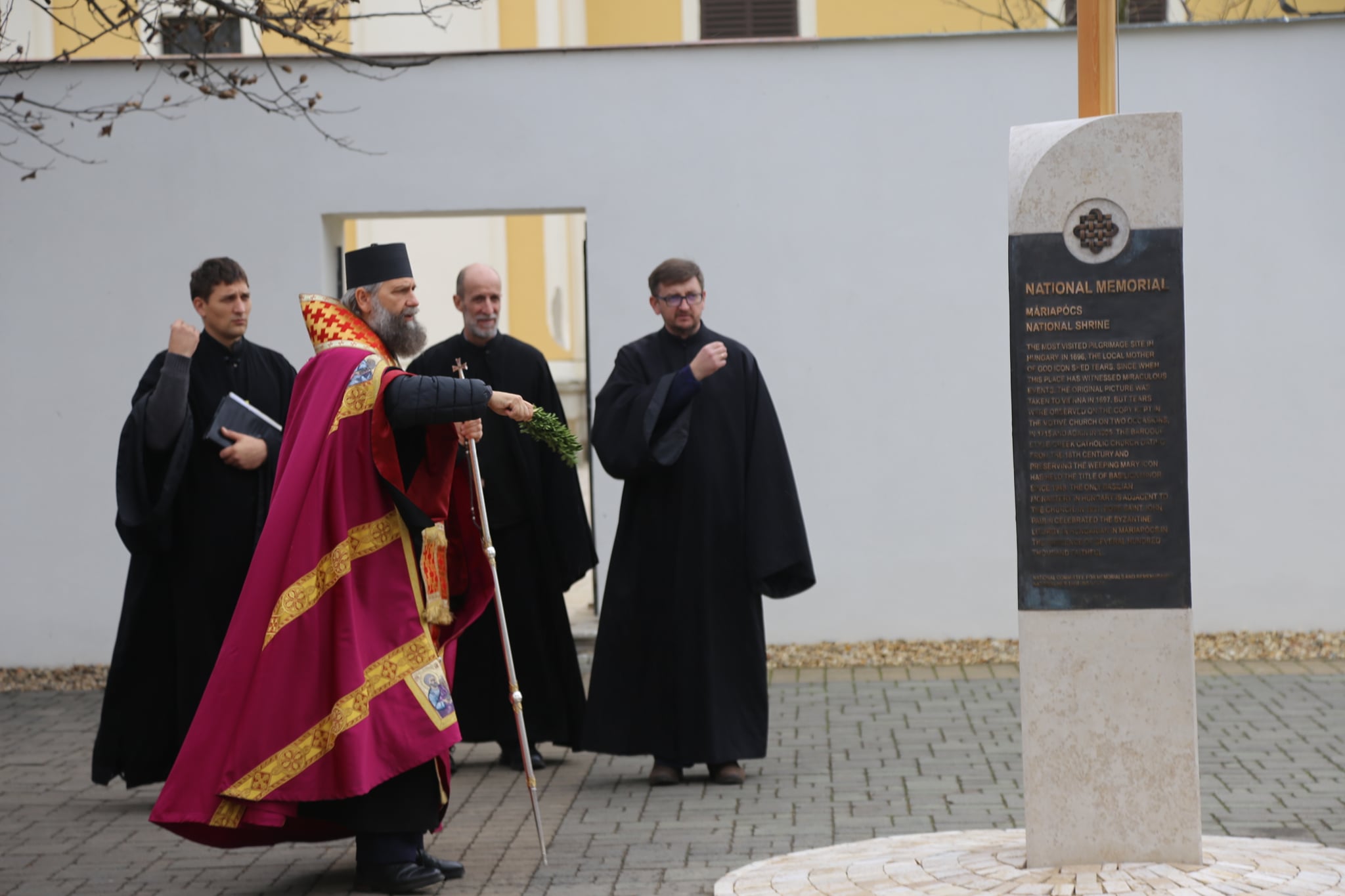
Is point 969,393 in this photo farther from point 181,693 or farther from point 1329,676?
point 181,693

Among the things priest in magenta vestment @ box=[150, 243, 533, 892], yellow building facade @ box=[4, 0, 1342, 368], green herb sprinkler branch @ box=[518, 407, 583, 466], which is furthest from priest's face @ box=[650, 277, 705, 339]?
yellow building facade @ box=[4, 0, 1342, 368]

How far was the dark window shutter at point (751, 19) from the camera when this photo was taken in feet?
53.4

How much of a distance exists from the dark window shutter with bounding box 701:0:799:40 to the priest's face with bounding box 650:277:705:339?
9637 mm

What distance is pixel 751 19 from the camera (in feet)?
53.5

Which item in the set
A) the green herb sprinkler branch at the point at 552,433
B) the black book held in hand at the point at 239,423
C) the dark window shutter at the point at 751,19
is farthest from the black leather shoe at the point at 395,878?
the dark window shutter at the point at 751,19

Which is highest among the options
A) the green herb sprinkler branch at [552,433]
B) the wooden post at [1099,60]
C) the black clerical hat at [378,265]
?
the wooden post at [1099,60]

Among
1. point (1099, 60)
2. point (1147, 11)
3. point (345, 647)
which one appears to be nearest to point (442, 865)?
point (345, 647)

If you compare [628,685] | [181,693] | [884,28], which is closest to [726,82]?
[628,685]

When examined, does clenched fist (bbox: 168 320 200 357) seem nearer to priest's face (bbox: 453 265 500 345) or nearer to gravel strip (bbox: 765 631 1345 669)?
priest's face (bbox: 453 265 500 345)

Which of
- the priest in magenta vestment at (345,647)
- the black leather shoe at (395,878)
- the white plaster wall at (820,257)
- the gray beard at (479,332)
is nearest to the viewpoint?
the priest in magenta vestment at (345,647)

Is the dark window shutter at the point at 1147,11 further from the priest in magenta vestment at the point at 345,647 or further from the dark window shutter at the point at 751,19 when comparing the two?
the priest in magenta vestment at the point at 345,647

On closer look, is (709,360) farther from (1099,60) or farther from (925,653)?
(925,653)

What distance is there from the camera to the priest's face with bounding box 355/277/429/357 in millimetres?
5617

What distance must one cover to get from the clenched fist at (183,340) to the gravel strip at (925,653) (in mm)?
3842
